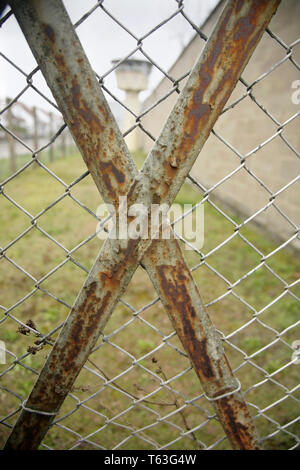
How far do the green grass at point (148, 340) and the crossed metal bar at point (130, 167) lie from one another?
138mm

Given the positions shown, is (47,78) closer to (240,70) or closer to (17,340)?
(240,70)

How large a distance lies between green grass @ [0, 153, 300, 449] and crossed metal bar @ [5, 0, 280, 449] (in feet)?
0.45

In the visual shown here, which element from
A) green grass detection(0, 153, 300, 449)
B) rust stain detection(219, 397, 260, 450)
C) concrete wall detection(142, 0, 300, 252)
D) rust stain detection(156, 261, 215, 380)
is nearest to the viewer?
rust stain detection(156, 261, 215, 380)

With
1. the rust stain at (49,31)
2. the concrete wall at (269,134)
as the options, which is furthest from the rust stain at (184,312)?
the concrete wall at (269,134)

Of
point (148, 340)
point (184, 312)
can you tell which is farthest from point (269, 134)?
point (184, 312)

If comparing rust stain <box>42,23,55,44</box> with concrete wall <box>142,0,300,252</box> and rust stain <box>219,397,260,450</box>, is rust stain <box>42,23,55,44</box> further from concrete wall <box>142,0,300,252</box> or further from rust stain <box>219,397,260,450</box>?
concrete wall <box>142,0,300,252</box>

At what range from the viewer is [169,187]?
0.68 metres

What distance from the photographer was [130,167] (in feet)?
2.19

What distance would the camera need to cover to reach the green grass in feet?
5.10

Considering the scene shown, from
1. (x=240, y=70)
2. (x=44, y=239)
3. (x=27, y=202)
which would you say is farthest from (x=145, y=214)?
(x=27, y=202)

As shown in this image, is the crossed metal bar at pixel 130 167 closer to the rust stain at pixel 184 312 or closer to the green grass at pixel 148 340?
the rust stain at pixel 184 312

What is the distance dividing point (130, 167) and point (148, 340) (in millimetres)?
1884

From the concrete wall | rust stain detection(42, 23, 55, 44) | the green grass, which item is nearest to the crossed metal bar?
rust stain detection(42, 23, 55, 44)

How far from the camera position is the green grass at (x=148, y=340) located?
61.2 inches
